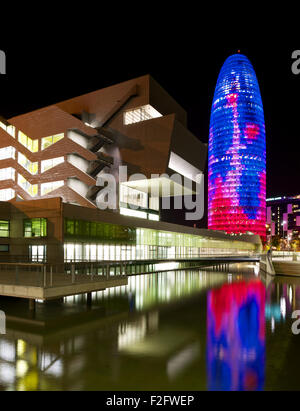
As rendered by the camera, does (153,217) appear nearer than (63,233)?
No

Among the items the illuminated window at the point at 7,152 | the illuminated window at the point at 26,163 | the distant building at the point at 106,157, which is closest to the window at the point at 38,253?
the distant building at the point at 106,157

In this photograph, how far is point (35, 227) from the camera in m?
33.4

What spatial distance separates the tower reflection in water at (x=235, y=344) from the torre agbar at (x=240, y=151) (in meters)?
134

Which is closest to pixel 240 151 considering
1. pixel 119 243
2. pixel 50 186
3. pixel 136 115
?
pixel 136 115

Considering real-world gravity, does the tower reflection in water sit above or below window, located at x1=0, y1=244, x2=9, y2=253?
below

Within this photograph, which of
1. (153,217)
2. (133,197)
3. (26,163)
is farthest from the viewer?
(153,217)

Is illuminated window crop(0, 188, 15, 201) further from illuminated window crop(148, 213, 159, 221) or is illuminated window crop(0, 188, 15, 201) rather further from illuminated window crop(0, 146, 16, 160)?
illuminated window crop(148, 213, 159, 221)

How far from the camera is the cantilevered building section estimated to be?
43938 millimetres

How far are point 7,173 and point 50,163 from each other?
8037mm

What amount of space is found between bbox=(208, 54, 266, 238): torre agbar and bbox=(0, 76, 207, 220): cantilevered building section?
4082 inches

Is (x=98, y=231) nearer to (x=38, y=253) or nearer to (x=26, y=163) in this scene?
(x=38, y=253)

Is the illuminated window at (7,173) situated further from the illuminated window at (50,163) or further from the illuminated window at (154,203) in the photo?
the illuminated window at (154,203)

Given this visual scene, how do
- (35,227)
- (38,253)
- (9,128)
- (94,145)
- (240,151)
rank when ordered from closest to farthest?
1. (38,253)
2. (35,227)
3. (94,145)
4. (9,128)
5. (240,151)

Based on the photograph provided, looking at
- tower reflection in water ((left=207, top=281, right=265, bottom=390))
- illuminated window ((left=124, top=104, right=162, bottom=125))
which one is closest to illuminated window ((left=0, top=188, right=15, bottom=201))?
illuminated window ((left=124, top=104, right=162, bottom=125))
